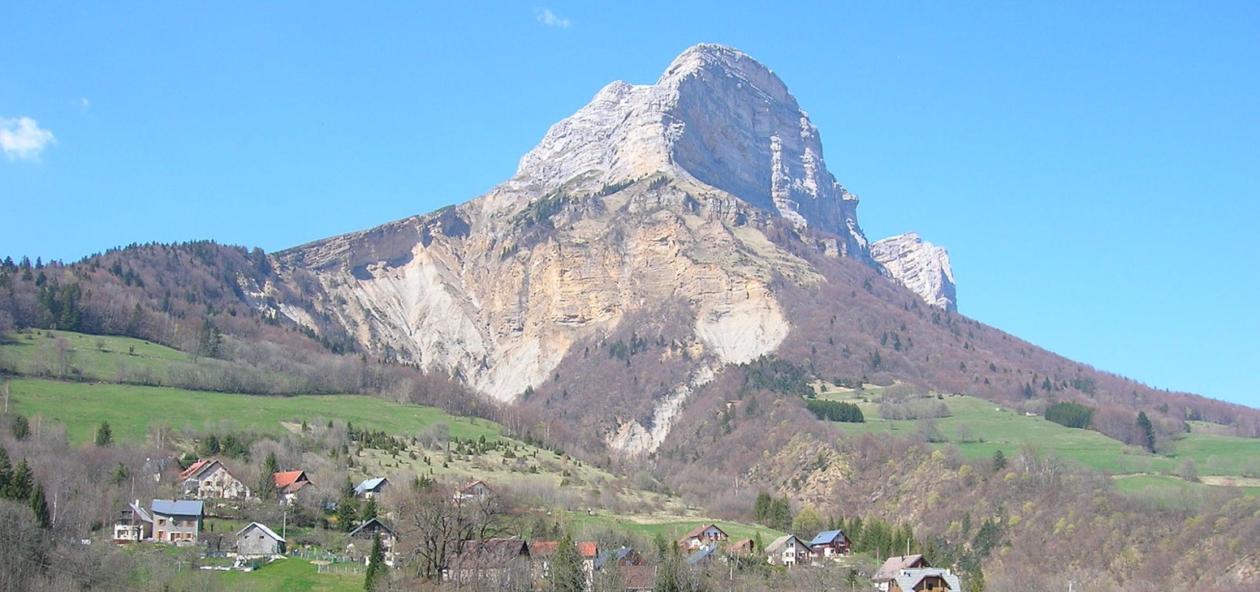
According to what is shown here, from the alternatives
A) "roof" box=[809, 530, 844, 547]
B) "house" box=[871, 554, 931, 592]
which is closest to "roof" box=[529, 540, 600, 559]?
"house" box=[871, 554, 931, 592]

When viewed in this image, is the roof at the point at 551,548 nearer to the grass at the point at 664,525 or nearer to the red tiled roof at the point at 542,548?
the red tiled roof at the point at 542,548

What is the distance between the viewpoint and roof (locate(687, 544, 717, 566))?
95.5 m

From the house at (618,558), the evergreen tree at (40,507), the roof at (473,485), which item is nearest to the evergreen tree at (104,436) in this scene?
the roof at (473,485)

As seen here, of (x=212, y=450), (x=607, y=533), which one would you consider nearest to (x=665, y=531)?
(x=607, y=533)

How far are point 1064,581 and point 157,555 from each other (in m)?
66.9

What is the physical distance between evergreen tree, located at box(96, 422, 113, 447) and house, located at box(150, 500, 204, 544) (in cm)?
2311

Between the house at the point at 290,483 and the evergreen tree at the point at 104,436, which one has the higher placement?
the evergreen tree at the point at 104,436

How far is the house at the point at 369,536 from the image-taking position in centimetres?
9231

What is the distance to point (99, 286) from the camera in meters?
180

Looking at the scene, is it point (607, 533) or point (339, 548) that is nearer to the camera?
point (339, 548)

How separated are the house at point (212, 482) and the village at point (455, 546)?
0.29ft

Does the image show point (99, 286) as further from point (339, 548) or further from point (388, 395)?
point (339, 548)

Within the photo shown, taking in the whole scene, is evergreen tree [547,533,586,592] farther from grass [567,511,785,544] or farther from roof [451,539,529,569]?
grass [567,511,785,544]

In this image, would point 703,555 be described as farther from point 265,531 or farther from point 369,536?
point 265,531
